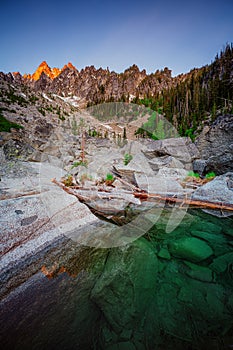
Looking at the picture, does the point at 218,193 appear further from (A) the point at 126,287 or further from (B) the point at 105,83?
(B) the point at 105,83

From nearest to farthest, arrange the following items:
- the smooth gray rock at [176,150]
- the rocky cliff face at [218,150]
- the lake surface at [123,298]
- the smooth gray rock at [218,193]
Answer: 1. the lake surface at [123,298]
2. the smooth gray rock at [218,193]
3. the rocky cliff face at [218,150]
4. the smooth gray rock at [176,150]

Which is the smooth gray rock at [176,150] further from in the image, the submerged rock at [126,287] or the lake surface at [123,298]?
the submerged rock at [126,287]

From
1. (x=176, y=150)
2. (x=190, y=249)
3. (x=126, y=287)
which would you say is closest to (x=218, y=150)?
(x=176, y=150)

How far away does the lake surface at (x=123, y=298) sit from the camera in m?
1.76

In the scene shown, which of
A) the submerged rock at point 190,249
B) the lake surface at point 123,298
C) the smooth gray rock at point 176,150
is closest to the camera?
the lake surface at point 123,298

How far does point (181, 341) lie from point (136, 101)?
155 feet

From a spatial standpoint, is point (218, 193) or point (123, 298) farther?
point (218, 193)

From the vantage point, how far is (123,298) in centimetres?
231

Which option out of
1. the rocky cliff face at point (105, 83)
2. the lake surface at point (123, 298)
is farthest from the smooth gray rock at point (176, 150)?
the rocky cliff face at point (105, 83)

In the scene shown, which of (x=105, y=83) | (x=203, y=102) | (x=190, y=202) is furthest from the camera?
(x=105, y=83)

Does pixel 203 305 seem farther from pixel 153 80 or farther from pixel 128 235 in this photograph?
pixel 153 80

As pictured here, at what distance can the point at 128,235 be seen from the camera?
163 inches

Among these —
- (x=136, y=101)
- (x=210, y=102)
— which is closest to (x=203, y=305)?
(x=210, y=102)

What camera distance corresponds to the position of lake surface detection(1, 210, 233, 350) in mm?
1764
